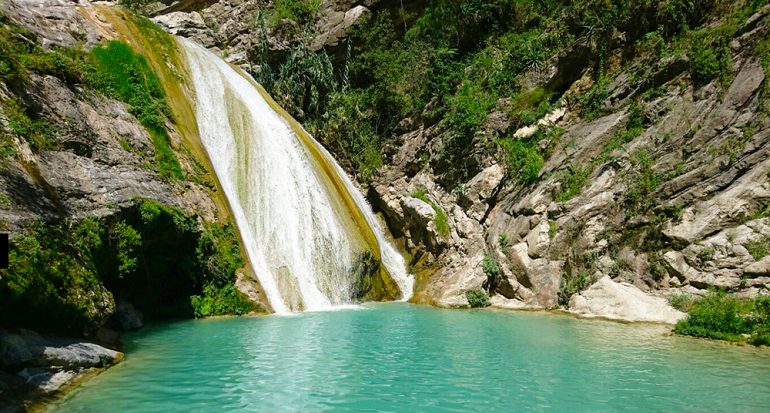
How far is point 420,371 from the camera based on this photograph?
811 centimetres

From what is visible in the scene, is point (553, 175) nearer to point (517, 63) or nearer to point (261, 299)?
point (517, 63)

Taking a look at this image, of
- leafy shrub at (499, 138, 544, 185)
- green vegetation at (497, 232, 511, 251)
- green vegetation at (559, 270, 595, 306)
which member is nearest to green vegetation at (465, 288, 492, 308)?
green vegetation at (497, 232, 511, 251)

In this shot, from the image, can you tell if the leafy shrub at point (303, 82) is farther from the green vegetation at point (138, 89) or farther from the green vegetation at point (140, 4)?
the green vegetation at point (138, 89)

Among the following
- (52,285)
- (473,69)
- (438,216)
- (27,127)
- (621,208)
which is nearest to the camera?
(52,285)

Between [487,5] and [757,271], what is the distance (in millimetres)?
20789

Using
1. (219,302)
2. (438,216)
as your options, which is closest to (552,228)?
(438,216)

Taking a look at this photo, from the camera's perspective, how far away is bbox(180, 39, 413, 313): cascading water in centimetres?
1692

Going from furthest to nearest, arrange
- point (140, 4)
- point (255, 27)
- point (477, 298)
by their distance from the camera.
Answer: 1. point (140, 4)
2. point (255, 27)
3. point (477, 298)

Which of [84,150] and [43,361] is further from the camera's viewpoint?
[84,150]

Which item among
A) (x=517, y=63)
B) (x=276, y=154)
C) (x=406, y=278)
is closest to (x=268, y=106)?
(x=276, y=154)

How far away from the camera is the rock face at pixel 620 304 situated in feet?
44.2

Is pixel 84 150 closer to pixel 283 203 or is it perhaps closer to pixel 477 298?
pixel 283 203

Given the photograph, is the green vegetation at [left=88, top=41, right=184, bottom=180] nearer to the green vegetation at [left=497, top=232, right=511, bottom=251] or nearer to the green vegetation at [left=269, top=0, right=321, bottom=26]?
the green vegetation at [left=497, top=232, right=511, bottom=251]

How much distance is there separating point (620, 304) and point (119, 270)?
44.7 feet
